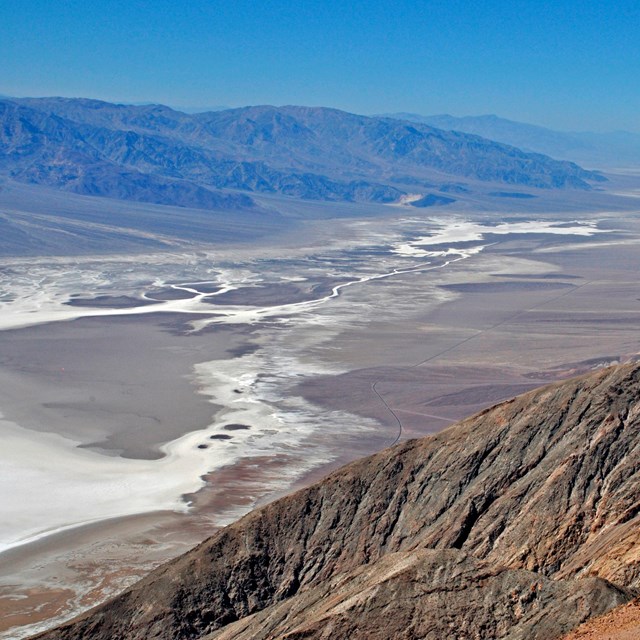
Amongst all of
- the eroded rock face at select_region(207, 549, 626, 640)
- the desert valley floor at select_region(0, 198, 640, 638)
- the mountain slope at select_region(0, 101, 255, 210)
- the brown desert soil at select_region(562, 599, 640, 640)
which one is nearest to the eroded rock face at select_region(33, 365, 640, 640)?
the eroded rock face at select_region(207, 549, 626, 640)

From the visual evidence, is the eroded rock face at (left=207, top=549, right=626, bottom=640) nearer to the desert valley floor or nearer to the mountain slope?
the desert valley floor

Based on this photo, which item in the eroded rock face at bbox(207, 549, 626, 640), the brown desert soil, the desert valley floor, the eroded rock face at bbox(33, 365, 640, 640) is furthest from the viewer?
the desert valley floor

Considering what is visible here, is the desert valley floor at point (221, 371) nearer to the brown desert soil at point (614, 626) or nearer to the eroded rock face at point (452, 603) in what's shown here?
the eroded rock face at point (452, 603)

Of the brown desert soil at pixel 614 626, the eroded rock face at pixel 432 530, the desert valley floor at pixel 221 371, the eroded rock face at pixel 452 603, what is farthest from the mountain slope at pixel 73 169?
the brown desert soil at pixel 614 626

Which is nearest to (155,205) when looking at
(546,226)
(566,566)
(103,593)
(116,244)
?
(116,244)

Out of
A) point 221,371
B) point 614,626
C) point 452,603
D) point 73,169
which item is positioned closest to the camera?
point 614,626

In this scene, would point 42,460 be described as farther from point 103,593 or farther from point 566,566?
point 566,566

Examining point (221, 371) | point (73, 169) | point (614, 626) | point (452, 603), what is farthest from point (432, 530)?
point (73, 169)

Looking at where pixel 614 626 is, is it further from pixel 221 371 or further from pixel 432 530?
pixel 221 371
